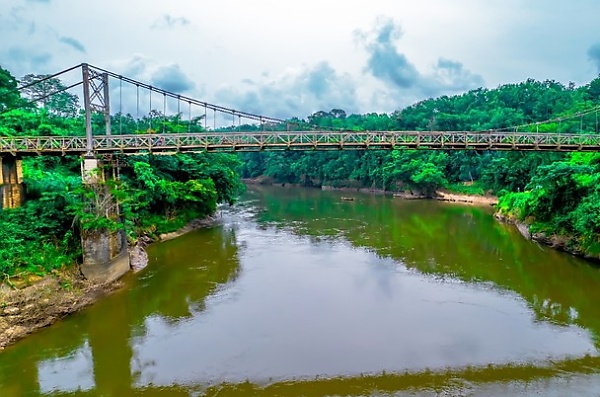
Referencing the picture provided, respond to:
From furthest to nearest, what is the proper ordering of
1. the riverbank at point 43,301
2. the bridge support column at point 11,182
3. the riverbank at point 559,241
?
the riverbank at point 559,241 < the bridge support column at point 11,182 < the riverbank at point 43,301

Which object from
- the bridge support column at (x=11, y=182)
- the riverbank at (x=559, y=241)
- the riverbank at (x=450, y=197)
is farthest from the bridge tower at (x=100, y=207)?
the riverbank at (x=450, y=197)

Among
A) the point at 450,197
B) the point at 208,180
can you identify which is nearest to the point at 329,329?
the point at 208,180

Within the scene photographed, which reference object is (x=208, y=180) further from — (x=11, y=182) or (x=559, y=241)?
(x=559, y=241)

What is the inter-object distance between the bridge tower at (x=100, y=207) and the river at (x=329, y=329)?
4.13 feet

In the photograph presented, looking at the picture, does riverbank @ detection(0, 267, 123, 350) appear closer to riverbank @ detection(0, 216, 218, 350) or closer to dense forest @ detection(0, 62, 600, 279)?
riverbank @ detection(0, 216, 218, 350)

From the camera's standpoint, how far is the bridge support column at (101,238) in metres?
19.4

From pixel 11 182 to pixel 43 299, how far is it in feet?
22.0

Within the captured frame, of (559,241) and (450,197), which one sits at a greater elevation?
(450,197)

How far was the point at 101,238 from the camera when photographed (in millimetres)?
19812

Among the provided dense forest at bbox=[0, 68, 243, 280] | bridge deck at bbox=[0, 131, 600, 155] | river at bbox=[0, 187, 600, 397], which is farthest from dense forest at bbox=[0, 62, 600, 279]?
river at bbox=[0, 187, 600, 397]

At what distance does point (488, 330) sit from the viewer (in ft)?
51.9

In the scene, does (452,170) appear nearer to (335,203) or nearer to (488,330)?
(335,203)

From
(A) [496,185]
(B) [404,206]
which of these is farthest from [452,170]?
(B) [404,206]

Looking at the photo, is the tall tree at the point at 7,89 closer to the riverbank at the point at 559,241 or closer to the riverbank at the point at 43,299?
the riverbank at the point at 43,299
